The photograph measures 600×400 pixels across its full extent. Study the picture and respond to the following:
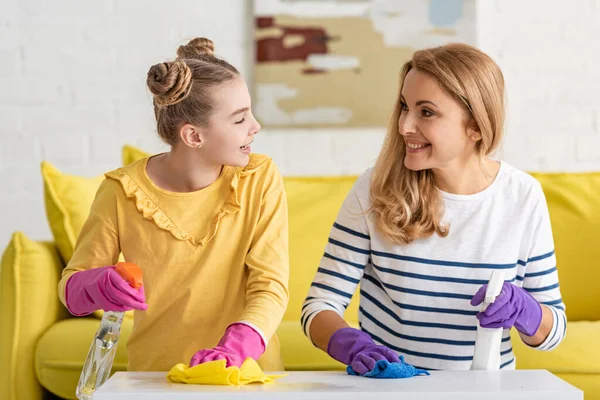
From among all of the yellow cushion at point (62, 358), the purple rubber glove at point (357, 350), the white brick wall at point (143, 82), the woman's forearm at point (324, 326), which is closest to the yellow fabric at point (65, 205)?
the yellow cushion at point (62, 358)

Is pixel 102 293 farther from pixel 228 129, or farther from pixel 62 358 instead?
pixel 62 358

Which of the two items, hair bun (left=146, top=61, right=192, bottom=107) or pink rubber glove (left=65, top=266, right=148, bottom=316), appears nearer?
pink rubber glove (left=65, top=266, right=148, bottom=316)

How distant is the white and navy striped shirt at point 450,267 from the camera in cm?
154

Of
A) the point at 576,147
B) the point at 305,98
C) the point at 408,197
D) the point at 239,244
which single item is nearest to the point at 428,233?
the point at 408,197

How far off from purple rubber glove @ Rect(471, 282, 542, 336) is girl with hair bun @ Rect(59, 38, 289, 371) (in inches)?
13.1

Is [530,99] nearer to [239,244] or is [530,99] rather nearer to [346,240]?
[346,240]

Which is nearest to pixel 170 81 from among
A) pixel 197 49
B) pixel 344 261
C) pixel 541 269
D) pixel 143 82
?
pixel 197 49

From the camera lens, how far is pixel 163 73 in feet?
4.50

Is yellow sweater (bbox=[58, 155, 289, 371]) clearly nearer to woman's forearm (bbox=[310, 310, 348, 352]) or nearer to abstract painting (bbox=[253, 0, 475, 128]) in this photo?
woman's forearm (bbox=[310, 310, 348, 352])

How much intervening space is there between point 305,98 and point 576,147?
3.18 feet

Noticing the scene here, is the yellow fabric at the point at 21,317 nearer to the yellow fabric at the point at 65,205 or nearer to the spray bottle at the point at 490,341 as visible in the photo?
the yellow fabric at the point at 65,205

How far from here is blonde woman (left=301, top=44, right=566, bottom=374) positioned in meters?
1.52

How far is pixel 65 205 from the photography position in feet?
7.16

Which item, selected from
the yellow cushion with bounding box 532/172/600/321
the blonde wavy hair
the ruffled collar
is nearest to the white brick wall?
the yellow cushion with bounding box 532/172/600/321
